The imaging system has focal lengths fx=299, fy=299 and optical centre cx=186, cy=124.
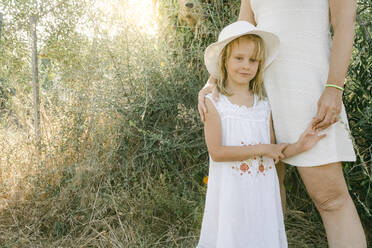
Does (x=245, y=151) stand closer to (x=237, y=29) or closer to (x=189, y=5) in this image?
(x=237, y=29)

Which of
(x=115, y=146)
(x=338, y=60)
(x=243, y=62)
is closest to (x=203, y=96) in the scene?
(x=243, y=62)

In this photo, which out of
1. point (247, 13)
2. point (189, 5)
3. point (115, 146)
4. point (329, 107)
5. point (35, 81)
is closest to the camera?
point (329, 107)

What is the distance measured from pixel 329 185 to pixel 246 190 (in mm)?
368

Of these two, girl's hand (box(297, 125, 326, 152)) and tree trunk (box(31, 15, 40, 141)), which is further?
tree trunk (box(31, 15, 40, 141))

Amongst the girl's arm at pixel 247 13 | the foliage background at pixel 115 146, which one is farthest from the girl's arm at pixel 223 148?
the foliage background at pixel 115 146

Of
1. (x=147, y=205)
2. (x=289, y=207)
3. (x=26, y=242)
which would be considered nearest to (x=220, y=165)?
(x=147, y=205)

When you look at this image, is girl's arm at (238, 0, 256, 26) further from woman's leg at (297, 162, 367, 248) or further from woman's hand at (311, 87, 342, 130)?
woman's leg at (297, 162, 367, 248)

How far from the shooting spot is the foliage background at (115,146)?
227 centimetres

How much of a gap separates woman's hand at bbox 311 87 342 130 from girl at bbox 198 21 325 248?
214 mm

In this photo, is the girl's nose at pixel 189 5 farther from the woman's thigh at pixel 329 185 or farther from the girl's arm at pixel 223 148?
the woman's thigh at pixel 329 185

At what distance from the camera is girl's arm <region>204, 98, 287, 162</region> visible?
4.61 feet

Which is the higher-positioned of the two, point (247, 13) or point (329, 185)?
point (247, 13)

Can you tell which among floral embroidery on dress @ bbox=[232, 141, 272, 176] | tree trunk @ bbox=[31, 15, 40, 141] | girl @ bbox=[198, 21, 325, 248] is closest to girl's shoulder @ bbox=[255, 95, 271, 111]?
girl @ bbox=[198, 21, 325, 248]

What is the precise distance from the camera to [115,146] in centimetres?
267
